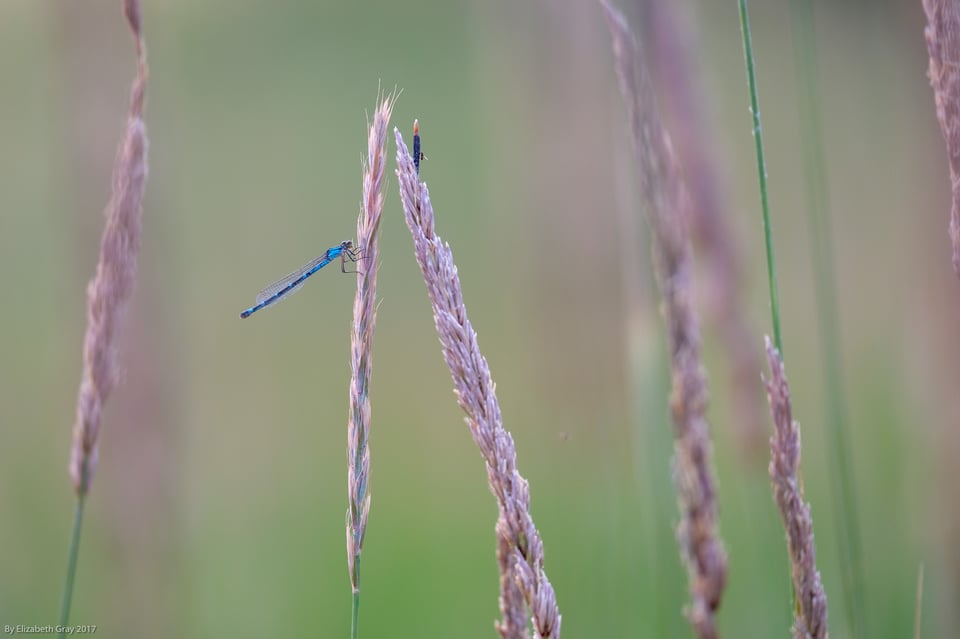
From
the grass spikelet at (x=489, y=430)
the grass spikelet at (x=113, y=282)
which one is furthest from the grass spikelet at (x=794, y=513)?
the grass spikelet at (x=113, y=282)

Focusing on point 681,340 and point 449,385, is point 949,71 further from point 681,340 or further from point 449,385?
point 449,385

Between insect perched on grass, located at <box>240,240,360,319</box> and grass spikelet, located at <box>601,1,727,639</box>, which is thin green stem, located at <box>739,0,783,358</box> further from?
insect perched on grass, located at <box>240,240,360,319</box>

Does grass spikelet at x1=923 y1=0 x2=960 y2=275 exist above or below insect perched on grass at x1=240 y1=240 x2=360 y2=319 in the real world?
below

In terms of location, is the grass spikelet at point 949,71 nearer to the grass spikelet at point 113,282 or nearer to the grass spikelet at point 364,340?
the grass spikelet at point 364,340

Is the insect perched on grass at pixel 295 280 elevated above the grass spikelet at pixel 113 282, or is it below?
above

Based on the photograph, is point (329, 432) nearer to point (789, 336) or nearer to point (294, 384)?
point (294, 384)

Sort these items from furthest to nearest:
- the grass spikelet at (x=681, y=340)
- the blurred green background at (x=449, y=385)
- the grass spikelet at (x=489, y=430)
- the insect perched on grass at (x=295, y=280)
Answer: the insect perched on grass at (x=295, y=280), the blurred green background at (x=449, y=385), the grass spikelet at (x=681, y=340), the grass spikelet at (x=489, y=430)

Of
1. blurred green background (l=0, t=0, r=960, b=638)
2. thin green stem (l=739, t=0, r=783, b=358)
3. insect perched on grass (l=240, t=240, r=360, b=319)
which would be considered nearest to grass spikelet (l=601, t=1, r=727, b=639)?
thin green stem (l=739, t=0, r=783, b=358)

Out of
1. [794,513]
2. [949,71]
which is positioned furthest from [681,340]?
[949,71]
